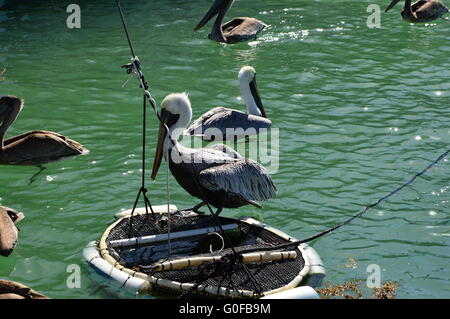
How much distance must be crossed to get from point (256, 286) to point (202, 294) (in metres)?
0.36

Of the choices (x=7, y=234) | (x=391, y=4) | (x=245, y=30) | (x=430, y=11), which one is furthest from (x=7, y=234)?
(x=391, y=4)

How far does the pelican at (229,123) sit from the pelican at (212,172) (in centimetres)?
162

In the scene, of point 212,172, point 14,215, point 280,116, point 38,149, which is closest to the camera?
point 212,172

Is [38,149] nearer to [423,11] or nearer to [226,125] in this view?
[226,125]

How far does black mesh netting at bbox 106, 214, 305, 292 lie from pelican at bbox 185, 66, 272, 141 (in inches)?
81.8

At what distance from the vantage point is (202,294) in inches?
200

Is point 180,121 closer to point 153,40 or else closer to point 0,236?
point 0,236

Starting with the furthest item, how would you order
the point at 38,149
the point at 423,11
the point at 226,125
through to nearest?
the point at 423,11 → the point at 226,125 → the point at 38,149

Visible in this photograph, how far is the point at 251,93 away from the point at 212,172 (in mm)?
2944

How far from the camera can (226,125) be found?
8.24 metres

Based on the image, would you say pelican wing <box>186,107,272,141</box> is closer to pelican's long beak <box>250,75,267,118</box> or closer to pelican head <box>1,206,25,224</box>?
pelican's long beak <box>250,75,267,118</box>

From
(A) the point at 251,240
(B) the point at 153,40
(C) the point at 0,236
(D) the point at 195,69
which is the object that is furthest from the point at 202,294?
(B) the point at 153,40

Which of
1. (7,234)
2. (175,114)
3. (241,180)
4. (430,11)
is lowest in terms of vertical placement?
(7,234)

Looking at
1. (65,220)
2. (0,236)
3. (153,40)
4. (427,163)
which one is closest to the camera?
(0,236)
